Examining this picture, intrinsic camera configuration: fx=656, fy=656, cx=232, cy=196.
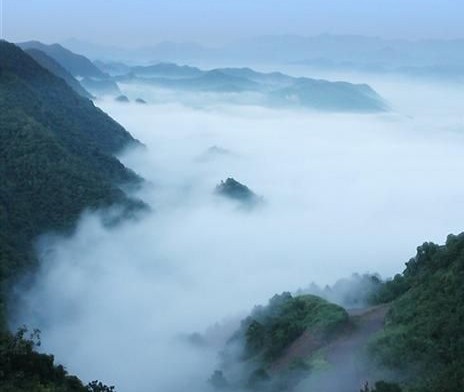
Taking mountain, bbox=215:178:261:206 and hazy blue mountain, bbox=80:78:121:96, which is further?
hazy blue mountain, bbox=80:78:121:96

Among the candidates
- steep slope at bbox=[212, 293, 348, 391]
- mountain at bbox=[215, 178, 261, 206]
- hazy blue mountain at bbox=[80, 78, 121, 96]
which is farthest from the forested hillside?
hazy blue mountain at bbox=[80, 78, 121, 96]

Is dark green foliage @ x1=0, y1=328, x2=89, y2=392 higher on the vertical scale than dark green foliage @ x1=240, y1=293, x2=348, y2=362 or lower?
lower

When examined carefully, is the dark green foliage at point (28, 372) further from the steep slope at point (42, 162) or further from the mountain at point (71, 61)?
the mountain at point (71, 61)

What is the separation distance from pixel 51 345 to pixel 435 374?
24427 millimetres

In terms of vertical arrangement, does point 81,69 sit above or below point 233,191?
above

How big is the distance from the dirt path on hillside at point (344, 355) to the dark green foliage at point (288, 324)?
51 cm

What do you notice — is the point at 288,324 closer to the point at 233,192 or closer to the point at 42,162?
the point at 42,162

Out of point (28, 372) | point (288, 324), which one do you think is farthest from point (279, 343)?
point (28, 372)

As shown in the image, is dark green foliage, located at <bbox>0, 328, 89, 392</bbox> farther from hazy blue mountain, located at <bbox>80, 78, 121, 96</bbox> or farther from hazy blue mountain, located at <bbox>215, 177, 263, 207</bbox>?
hazy blue mountain, located at <bbox>80, 78, 121, 96</bbox>

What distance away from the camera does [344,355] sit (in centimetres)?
2917

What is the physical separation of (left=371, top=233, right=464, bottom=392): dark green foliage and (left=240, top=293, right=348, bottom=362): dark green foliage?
303 centimetres

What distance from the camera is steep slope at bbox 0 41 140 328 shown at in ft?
151

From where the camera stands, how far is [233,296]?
2088 inches

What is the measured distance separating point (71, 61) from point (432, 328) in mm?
164540
